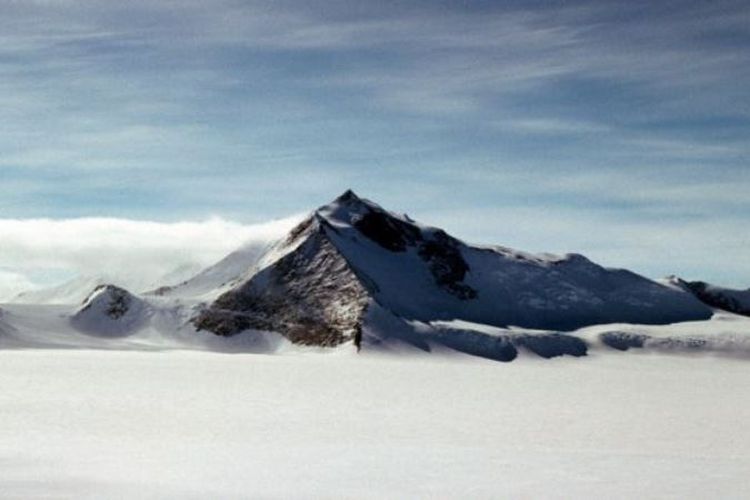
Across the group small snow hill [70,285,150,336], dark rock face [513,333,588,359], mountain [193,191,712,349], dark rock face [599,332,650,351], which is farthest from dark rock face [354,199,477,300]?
small snow hill [70,285,150,336]

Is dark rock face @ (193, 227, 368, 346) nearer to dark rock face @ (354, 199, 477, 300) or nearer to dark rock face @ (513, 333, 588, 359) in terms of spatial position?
dark rock face @ (354, 199, 477, 300)

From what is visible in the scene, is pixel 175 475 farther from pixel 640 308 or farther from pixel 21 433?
pixel 640 308

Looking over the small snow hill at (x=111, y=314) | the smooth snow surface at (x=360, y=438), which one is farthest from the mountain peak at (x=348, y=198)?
the smooth snow surface at (x=360, y=438)

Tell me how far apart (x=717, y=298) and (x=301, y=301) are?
66840mm

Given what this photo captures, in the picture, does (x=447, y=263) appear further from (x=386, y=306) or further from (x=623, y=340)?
(x=623, y=340)

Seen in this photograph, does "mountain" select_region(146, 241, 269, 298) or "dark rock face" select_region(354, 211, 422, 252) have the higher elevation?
"dark rock face" select_region(354, 211, 422, 252)

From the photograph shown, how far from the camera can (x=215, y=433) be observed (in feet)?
97.8

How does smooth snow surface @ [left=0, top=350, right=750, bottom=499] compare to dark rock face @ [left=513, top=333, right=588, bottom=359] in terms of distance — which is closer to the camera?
smooth snow surface @ [left=0, top=350, right=750, bottom=499]

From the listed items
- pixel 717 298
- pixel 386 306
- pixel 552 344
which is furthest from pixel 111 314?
pixel 717 298

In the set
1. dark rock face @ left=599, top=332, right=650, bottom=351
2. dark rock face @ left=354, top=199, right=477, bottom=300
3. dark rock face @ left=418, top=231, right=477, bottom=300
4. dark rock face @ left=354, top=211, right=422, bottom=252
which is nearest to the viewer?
dark rock face @ left=599, top=332, right=650, bottom=351

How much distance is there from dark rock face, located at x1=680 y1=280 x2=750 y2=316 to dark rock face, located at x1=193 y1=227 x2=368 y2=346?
2237 inches

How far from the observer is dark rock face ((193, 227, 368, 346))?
106 meters

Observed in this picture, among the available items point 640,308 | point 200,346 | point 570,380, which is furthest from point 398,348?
point 640,308

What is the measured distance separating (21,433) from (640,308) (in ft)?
352
